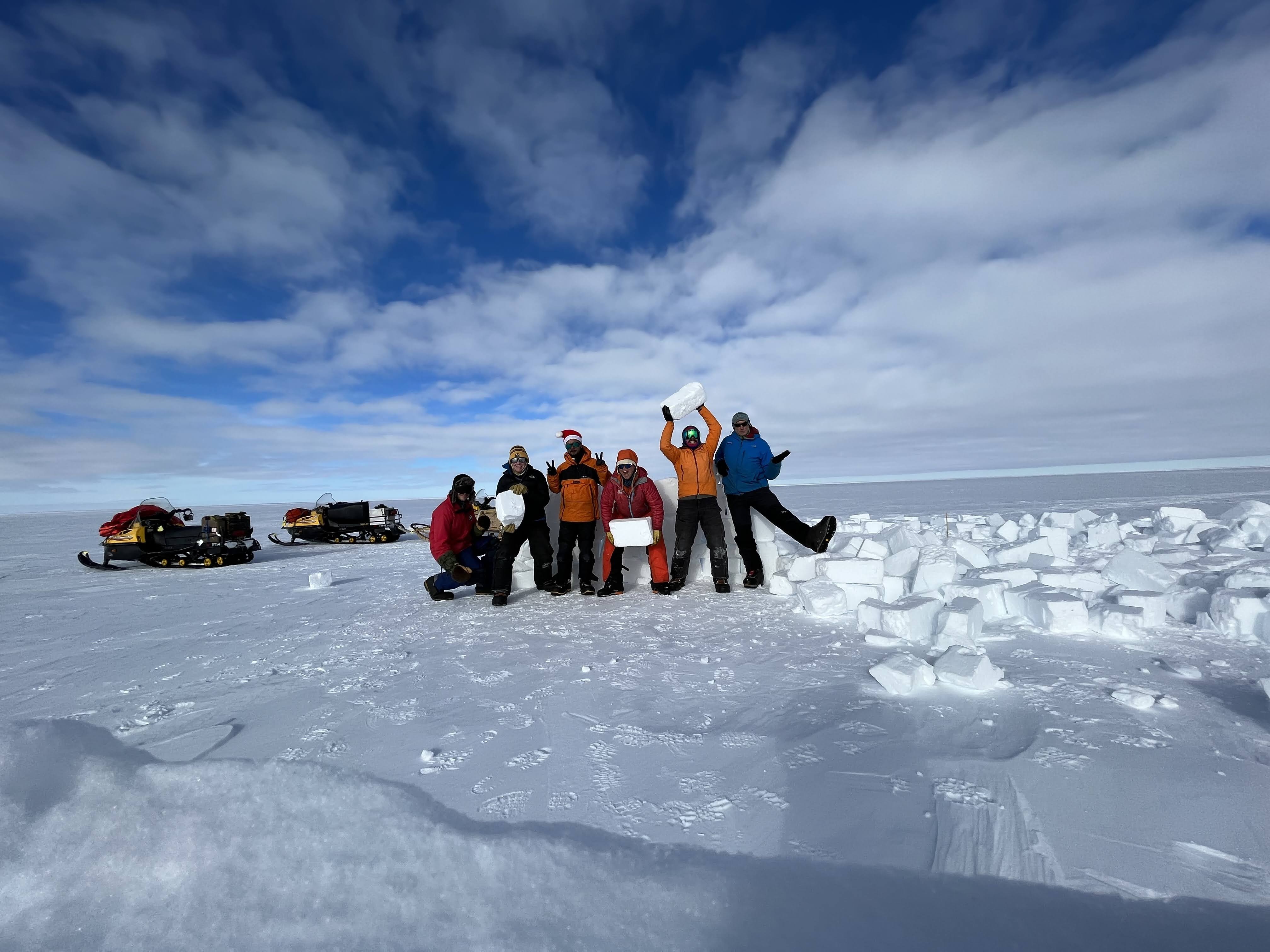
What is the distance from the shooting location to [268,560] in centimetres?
1078

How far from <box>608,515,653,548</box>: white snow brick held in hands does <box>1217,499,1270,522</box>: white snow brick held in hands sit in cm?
719

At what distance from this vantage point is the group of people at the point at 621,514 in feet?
18.3

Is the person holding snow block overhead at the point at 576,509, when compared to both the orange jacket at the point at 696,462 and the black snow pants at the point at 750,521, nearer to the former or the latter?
the orange jacket at the point at 696,462

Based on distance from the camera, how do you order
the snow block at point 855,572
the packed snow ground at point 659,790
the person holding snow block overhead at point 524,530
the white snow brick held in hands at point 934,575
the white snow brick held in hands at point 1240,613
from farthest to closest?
the person holding snow block overhead at point 524,530 → the snow block at point 855,572 → the white snow brick held in hands at point 934,575 → the white snow brick held in hands at point 1240,613 → the packed snow ground at point 659,790

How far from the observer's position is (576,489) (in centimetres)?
567

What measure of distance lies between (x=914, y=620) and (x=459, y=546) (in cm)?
437

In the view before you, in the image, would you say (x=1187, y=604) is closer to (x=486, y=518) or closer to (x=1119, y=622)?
(x=1119, y=622)

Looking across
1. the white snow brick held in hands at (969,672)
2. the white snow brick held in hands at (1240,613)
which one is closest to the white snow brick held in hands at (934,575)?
the white snow brick held in hands at (1240,613)

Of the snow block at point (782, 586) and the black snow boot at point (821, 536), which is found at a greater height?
the black snow boot at point (821, 536)

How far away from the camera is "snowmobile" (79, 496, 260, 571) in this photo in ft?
32.3

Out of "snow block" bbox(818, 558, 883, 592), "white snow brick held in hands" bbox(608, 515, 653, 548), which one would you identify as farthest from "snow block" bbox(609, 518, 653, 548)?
"snow block" bbox(818, 558, 883, 592)

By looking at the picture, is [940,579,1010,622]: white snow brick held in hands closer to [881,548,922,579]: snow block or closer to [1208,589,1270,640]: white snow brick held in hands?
[881,548,922,579]: snow block

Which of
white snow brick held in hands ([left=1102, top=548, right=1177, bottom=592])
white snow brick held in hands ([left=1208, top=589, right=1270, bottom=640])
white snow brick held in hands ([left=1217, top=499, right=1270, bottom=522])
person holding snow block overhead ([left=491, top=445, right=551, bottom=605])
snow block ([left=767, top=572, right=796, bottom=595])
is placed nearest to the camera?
white snow brick held in hands ([left=1208, top=589, right=1270, bottom=640])

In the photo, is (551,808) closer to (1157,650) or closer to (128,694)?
(128,694)
